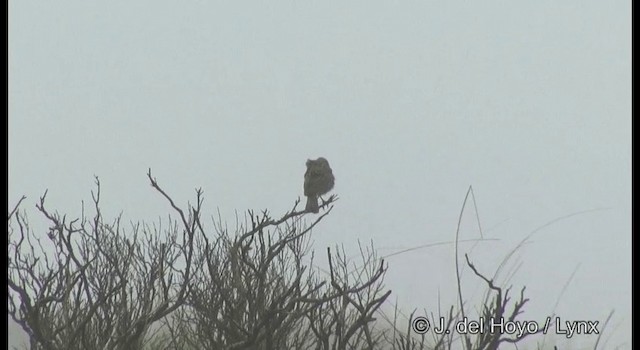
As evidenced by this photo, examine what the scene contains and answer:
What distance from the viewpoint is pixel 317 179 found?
35.2 ft

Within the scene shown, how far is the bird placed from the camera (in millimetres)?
10461

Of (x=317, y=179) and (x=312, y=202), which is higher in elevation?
(x=317, y=179)

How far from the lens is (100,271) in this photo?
399 inches

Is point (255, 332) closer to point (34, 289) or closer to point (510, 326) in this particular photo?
point (510, 326)

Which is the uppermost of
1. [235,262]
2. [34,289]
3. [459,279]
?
[34,289]

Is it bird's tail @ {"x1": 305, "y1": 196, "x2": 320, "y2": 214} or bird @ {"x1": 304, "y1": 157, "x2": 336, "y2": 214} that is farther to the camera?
bird @ {"x1": 304, "y1": 157, "x2": 336, "y2": 214}

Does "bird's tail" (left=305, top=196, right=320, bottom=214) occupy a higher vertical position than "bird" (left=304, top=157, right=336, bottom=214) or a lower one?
lower

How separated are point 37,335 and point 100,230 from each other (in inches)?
165

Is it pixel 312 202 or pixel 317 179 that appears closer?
pixel 312 202

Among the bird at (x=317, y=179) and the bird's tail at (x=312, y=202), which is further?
the bird at (x=317, y=179)

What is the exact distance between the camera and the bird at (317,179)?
10461mm

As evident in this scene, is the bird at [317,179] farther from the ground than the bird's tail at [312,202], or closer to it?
farther from the ground

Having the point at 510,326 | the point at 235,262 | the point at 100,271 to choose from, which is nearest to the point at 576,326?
the point at 510,326

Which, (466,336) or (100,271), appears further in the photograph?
(100,271)
